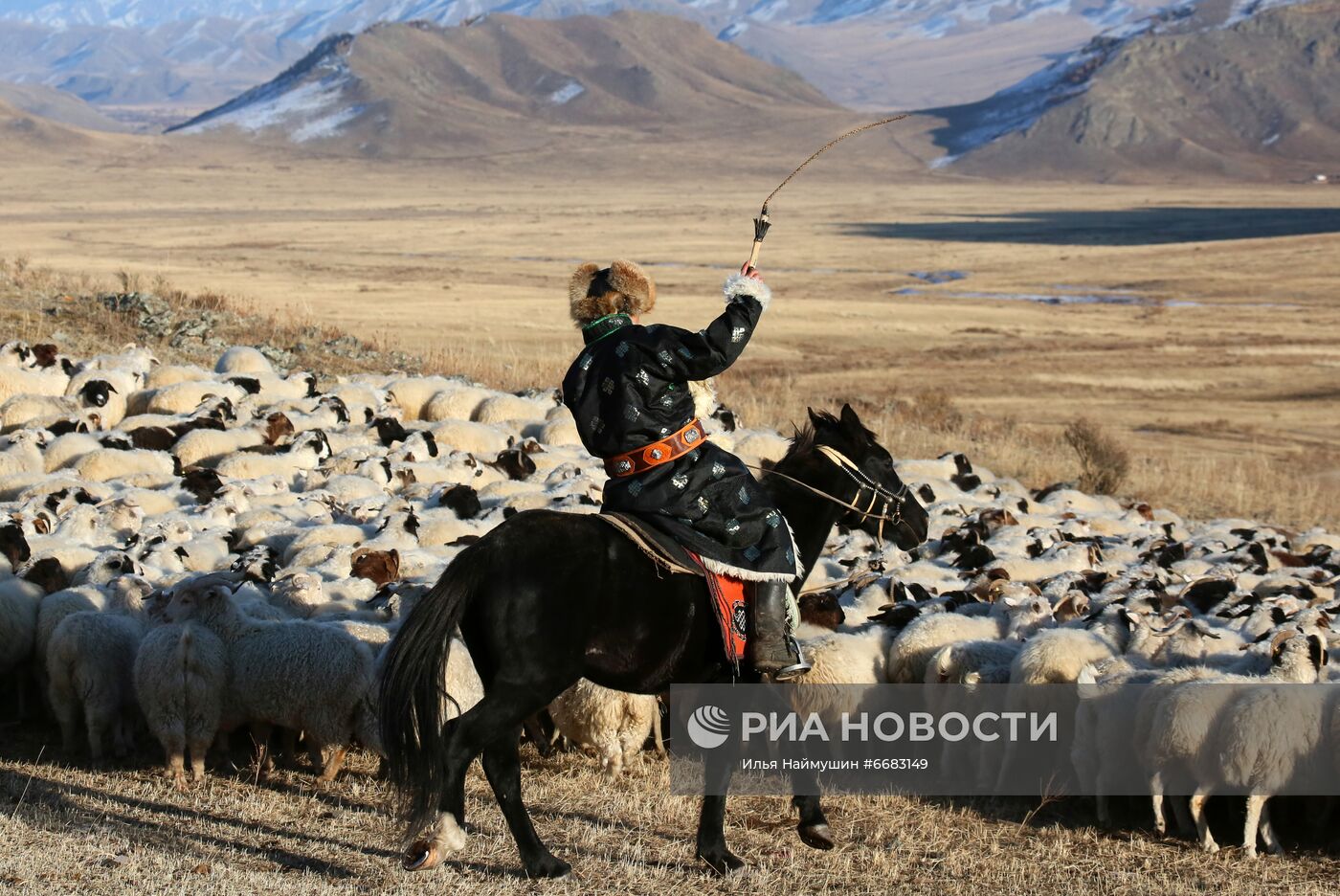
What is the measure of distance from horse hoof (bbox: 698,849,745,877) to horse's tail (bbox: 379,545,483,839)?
121 centimetres

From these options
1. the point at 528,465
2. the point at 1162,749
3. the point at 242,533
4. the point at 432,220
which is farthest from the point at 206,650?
the point at 432,220

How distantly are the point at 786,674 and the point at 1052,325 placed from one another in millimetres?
30863

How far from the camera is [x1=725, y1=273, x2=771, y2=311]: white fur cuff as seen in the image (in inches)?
241

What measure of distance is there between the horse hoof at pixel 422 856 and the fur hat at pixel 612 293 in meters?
2.21

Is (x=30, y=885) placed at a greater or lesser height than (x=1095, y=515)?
greater

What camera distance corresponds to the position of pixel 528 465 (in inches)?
563

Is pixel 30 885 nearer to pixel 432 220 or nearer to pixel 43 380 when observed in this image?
pixel 43 380

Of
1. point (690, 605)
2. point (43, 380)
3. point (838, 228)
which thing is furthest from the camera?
point (838, 228)

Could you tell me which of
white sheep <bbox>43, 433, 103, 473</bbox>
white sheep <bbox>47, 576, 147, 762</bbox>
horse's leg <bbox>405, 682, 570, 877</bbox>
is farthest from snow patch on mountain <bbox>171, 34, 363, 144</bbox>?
horse's leg <bbox>405, 682, 570, 877</bbox>

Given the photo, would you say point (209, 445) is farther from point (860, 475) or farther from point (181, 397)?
point (860, 475)

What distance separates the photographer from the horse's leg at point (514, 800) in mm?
6020

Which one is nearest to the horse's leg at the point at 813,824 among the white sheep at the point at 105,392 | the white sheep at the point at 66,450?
the white sheep at the point at 66,450

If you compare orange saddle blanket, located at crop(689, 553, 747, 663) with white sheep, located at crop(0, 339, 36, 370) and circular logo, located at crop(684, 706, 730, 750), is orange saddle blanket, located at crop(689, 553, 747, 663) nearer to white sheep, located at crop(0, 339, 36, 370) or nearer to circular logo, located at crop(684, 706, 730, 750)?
circular logo, located at crop(684, 706, 730, 750)

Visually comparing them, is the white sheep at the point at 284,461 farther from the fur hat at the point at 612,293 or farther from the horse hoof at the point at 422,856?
the horse hoof at the point at 422,856
